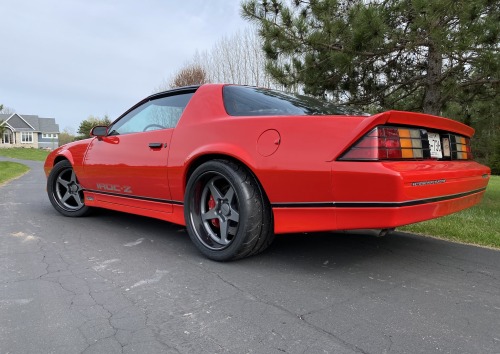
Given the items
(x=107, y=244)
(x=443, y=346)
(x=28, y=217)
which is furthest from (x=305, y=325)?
(x=28, y=217)

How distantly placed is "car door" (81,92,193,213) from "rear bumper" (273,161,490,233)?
4.39ft

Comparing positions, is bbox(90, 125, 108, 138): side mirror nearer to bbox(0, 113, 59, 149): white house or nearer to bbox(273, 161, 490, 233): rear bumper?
bbox(273, 161, 490, 233): rear bumper

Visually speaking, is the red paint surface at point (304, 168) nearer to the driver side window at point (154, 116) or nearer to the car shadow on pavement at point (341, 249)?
the driver side window at point (154, 116)

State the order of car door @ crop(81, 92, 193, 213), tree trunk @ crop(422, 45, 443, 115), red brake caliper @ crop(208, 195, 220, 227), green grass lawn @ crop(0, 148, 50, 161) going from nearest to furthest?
red brake caliper @ crop(208, 195, 220, 227) < car door @ crop(81, 92, 193, 213) < tree trunk @ crop(422, 45, 443, 115) < green grass lawn @ crop(0, 148, 50, 161)

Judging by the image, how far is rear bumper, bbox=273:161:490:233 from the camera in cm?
242

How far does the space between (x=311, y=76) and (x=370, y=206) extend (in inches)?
217

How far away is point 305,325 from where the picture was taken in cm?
216

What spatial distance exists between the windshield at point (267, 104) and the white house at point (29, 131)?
66208 mm

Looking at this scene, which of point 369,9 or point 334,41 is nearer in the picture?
point 369,9

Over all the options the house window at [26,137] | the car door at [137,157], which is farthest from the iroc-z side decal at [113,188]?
the house window at [26,137]

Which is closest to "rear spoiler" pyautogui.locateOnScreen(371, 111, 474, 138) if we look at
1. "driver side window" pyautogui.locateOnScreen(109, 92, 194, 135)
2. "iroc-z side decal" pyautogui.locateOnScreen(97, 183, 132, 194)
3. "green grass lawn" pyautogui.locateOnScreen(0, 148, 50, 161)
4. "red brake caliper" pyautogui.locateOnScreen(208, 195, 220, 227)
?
"red brake caliper" pyautogui.locateOnScreen(208, 195, 220, 227)

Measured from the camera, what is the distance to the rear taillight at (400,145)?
2492 mm

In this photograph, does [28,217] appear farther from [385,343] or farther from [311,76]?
[311,76]

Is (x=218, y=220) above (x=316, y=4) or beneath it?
beneath
